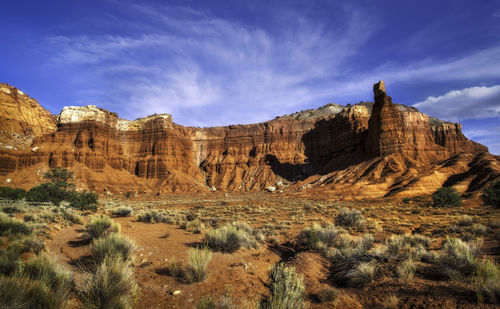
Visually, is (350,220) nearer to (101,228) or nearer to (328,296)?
(328,296)

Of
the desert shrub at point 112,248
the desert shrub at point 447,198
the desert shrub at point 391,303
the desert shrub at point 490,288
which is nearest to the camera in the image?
the desert shrub at point 490,288

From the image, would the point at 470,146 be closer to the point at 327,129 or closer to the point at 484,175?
the point at 484,175

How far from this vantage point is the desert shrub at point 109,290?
382 centimetres

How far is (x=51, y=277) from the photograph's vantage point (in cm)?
424

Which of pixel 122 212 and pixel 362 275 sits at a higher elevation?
pixel 362 275

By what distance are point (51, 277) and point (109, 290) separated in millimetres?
1143

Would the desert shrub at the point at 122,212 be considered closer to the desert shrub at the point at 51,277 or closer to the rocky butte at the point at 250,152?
the desert shrub at the point at 51,277

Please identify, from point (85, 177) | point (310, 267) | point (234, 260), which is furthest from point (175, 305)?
point (85, 177)

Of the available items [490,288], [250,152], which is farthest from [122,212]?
[250,152]

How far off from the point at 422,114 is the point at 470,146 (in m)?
12.2

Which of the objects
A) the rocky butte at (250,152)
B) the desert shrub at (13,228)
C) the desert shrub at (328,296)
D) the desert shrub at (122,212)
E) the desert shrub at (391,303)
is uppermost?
the rocky butte at (250,152)

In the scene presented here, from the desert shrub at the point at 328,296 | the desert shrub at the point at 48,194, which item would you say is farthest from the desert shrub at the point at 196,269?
the desert shrub at the point at 48,194

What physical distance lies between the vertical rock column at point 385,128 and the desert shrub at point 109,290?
2232 inches

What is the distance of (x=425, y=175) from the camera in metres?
42.4
